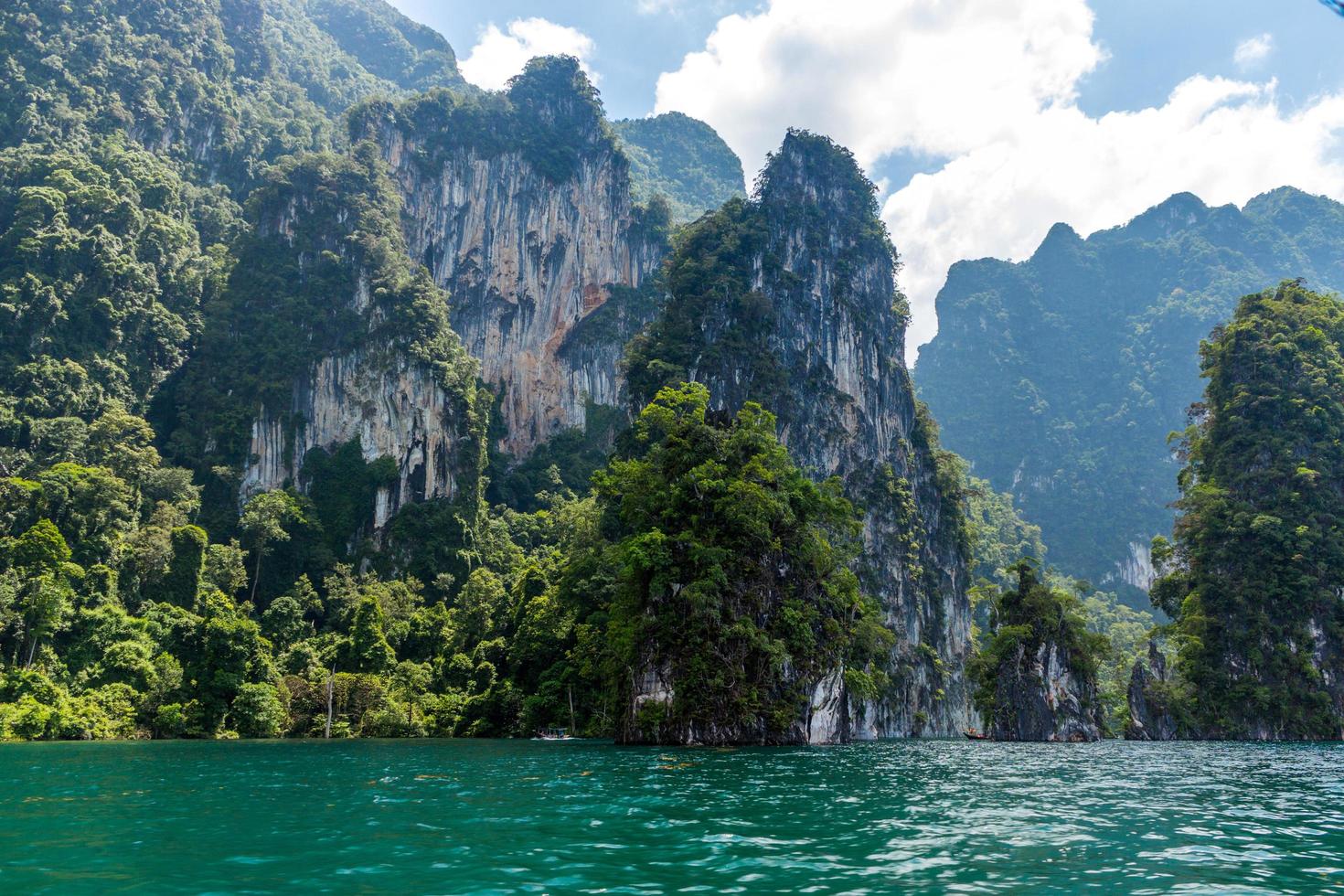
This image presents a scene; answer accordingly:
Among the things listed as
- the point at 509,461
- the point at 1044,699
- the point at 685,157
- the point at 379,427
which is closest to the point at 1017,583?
the point at 1044,699

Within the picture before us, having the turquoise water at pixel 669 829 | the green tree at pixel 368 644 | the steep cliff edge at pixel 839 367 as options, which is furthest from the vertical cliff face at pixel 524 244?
the turquoise water at pixel 669 829

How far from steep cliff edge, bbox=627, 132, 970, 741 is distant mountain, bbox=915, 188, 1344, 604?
8074 cm

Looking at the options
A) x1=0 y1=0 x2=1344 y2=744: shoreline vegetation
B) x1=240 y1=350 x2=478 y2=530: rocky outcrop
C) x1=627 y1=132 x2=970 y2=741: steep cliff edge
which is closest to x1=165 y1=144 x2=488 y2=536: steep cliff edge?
x1=240 y1=350 x2=478 y2=530: rocky outcrop

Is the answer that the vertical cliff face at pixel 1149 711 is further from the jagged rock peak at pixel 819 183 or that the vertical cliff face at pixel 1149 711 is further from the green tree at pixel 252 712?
the jagged rock peak at pixel 819 183

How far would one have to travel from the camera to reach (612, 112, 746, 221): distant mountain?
183000 mm

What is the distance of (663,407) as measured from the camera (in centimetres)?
4447

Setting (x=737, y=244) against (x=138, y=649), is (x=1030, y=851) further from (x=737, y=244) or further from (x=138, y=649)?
(x=737, y=244)

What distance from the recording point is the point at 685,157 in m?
191

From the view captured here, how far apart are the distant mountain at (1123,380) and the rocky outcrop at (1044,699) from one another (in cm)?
11247

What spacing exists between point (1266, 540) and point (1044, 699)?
635 inches

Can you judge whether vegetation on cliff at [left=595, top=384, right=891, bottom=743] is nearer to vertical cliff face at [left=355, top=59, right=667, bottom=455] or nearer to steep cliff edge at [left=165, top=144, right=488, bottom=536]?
steep cliff edge at [left=165, top=144, right=488, bottom=536]

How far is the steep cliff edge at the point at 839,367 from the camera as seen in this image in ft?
248

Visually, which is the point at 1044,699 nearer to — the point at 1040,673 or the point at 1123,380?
the point at 1040,673

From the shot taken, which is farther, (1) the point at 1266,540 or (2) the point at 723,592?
(1) the point at 1266,540
